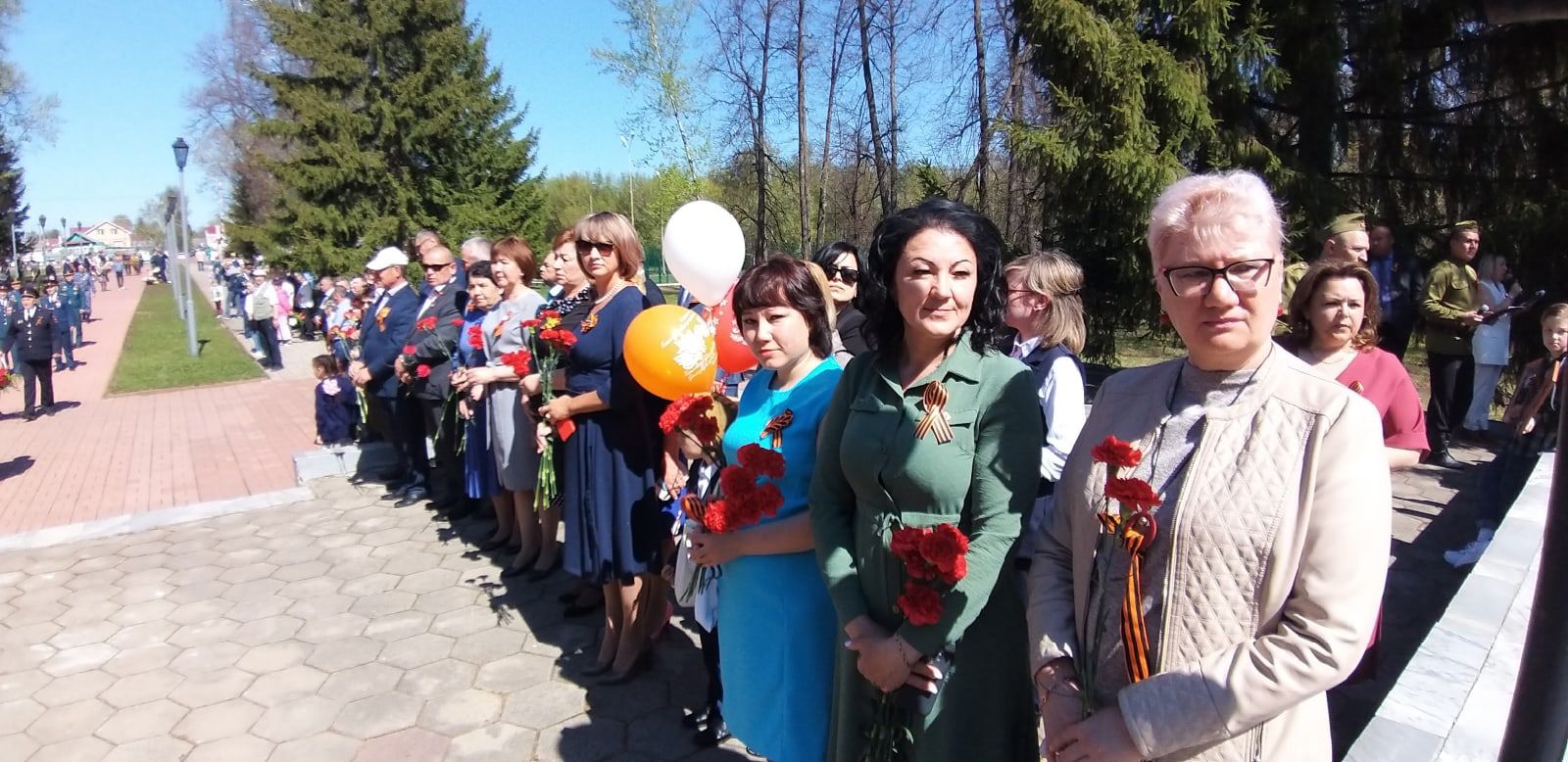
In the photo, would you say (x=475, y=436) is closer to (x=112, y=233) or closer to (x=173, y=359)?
(x=173, y=359)

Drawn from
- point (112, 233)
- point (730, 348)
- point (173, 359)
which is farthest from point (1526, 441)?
point (112, 233)

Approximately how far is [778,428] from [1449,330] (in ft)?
23.9

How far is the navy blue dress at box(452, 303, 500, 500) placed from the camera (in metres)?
4.98

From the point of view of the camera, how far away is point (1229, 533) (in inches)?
49.6

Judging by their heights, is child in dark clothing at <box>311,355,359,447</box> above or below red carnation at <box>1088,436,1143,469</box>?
below

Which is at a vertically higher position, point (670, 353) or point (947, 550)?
point (670, 353)

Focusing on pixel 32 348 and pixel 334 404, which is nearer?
pixel 334 404

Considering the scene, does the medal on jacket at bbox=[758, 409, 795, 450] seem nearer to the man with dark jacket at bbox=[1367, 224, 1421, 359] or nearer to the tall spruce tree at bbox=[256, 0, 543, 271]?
the man with dark jacket at bbox=[1367, 224, 1421, 359]

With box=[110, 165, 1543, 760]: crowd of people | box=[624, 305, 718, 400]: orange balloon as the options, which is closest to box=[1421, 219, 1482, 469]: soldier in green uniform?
box=[110, 165, 1543, 760]: crowd of people

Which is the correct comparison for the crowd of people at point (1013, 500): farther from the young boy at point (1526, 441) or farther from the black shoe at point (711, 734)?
the young boy at point (1526, 441)

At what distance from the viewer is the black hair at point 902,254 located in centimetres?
177

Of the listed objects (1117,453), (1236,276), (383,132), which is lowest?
(1117,453)

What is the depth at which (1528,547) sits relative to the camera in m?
3.35

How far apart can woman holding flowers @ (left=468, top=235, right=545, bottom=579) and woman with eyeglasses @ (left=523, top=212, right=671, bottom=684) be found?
0.94 meters
